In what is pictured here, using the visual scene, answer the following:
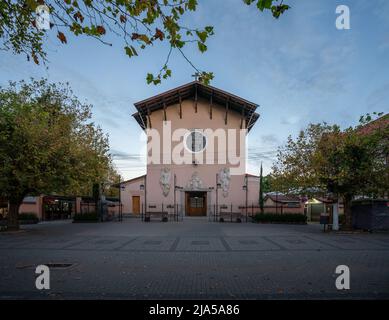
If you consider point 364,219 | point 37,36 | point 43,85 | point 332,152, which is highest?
point 43,85

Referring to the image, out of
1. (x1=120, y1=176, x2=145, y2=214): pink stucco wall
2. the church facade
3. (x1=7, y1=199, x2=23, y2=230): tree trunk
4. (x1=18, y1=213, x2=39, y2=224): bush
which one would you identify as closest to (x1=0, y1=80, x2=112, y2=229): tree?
(x1=7, y1=199, x2=23, y2=230): tree trunk

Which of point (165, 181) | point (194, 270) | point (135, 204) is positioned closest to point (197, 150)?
point (165, 181)

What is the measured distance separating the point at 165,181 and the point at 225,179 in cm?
608

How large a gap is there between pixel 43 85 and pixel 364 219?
23.8 m

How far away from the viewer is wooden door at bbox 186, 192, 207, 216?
3459cm

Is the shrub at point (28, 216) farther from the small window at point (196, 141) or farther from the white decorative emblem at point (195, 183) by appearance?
the small window at point (196, 141)

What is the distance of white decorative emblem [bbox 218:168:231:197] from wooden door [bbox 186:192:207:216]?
2444mm

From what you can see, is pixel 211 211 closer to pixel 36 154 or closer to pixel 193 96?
pixel 193 96

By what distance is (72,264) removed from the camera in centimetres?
941

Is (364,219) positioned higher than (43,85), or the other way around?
(43,85)

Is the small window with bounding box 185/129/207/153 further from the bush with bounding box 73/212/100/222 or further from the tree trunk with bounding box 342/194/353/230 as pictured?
the tree trunk with bounding box 342/194/353/230

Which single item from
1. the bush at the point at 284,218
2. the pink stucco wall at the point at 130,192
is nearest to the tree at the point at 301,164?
the bush at the point at 284,218
